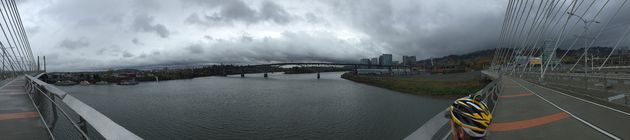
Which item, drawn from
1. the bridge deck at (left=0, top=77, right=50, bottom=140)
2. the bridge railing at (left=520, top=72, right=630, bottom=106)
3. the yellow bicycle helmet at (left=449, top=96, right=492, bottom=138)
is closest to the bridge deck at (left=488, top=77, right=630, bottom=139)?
the bridge railing at (left=520, top=72, right=630, bottom=106)

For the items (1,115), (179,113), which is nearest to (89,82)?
(179,113)

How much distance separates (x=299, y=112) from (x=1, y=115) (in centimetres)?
2809

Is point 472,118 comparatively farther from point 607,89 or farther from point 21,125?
point 607,89

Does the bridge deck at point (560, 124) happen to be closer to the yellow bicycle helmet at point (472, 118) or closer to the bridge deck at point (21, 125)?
the yellow bicycle helmet at point (472, 118)

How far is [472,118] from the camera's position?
120 inches

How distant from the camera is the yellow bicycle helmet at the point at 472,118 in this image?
3031 millimetres

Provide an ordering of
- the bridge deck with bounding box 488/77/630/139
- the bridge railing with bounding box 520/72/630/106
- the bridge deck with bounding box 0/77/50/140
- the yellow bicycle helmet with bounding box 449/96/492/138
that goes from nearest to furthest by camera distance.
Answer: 1. the yellow bicycle helmet with bounding box 449/96/492/138
2. the bridge deck with bounding box 0/77/50/140
3. the bridge deck with bounding box 488/77/630/139
4. the bridge railing with bounding box 520/72/630/106

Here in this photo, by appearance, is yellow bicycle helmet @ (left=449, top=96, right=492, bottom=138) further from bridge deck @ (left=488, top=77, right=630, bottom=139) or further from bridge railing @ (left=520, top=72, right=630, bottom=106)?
bridge railing @ (left=520, top=72, right=630, bottom=106)

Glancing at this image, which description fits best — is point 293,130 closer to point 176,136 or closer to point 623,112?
point 176,136

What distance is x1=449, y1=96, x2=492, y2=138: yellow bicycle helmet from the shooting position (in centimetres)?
303

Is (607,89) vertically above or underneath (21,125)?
underneath

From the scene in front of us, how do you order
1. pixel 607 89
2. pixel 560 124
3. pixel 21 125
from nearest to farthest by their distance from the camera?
pixel 21 125
pixel 560 124
pixel 607 89

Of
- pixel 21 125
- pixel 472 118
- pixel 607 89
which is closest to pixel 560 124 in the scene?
pixel 472 118

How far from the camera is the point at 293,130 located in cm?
2545
